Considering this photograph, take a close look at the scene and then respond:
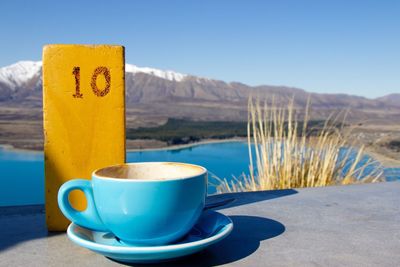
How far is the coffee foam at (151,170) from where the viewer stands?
18.8 inches

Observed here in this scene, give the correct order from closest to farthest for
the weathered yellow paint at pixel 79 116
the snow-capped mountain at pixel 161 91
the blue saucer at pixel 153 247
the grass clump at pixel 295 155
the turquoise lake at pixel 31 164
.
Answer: the blue saucer at pixel 153 247 → the weathered yellow paint at pixel 79 116 → the grass clump at pixel 295 155 → the turquoise lake at pixel 31 164 → the snow-capped mountain at pixel 161 91

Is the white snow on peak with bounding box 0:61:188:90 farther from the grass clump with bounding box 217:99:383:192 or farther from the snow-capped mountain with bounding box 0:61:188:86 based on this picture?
the grass clump with bounding box 217:99:383:192

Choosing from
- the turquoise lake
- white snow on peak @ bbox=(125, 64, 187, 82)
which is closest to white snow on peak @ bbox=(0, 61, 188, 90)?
white snow on peak @ bbox=(125, 64, 187, 82)

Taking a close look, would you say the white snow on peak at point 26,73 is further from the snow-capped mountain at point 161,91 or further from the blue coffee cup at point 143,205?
the blue coffee cup at point 143,205

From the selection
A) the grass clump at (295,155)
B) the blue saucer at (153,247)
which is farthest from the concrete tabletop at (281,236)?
the grass clump at (295,155)

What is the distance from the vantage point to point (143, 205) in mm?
397

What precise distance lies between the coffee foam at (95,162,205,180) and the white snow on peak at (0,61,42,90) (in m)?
64.1

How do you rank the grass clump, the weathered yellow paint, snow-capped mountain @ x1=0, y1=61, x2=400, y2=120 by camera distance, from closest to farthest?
the weathered yellow paint → the grass clump → snow-capped mountain @ x1=0, y1=61, x2=400, y2=120

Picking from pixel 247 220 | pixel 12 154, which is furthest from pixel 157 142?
pixel 247 220

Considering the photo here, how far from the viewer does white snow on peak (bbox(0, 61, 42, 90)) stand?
61.7m

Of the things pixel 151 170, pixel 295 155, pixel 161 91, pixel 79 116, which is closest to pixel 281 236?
pixel 151 170

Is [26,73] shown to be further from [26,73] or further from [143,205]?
[143,205]

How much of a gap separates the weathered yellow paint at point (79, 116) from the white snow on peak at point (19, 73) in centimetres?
6393

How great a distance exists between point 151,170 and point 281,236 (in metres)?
0.19
